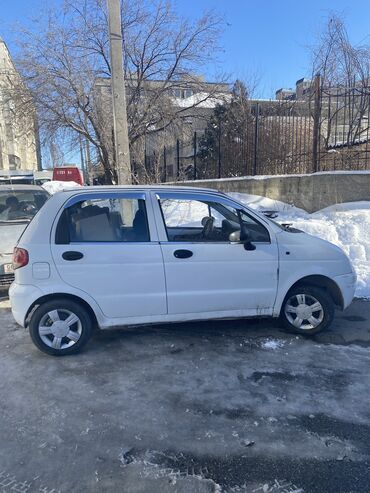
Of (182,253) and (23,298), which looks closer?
(23,298)

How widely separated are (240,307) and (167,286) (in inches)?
34.4

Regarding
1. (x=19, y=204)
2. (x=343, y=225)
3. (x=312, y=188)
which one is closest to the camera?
(x=19, y=204)

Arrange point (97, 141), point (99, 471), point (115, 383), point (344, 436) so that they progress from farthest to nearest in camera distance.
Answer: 1. point (97, 141)
2. point (115, 383)
3. point (344, 436)
4. point (99, 471)

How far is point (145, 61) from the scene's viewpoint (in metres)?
15.9

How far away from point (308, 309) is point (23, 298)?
122 inches

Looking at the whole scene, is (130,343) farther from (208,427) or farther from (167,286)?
(208,427)

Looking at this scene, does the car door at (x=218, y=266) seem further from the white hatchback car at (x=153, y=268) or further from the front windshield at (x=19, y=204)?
the front windshield at (x=19, y=204)

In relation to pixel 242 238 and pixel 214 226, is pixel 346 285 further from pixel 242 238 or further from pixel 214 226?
pixel 214 226

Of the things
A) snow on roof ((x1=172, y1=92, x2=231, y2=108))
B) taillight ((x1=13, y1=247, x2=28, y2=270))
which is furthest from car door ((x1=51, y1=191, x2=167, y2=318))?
snow on roof ((x1=172, y1=92, x2=231, y2=108))

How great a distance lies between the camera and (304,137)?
1127cm

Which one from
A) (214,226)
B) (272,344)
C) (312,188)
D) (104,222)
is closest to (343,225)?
(312,188)

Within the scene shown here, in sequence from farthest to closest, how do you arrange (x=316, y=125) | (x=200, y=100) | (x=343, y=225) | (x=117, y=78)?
(x=200, y=100) < (x=316, y=125) < (x=343, y=225) < (x=117, y=78)

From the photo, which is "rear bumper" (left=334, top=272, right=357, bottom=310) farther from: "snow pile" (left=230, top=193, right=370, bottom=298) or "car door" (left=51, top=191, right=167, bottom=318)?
"car door" (left=51, top=191, right=167, bottom=318)

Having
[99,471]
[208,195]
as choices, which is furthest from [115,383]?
[208,195]
